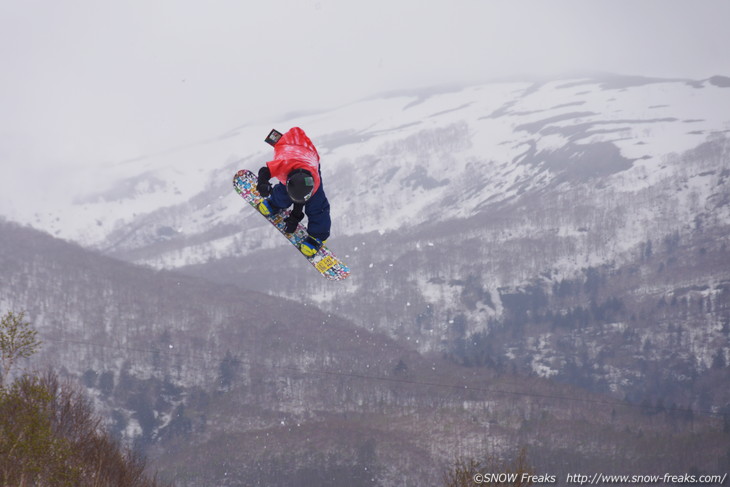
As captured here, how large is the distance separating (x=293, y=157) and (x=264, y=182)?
3.63 feet

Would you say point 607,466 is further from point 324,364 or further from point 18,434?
point 18,434

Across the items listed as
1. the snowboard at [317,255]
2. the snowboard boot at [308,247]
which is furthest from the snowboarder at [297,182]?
the snowboard at [317,255]

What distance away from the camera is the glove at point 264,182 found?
13109 millimetres

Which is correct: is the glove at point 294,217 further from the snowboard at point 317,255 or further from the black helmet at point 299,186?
the snowboard at point 317,255

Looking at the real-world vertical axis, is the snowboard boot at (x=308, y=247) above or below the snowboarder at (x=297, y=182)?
below

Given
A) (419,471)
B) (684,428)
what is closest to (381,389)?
(419,471)

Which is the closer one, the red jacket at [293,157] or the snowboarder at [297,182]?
the snowboarder at [297,182]

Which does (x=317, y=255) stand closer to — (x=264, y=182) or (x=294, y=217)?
(x=294, y=217)

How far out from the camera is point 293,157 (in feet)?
40.7

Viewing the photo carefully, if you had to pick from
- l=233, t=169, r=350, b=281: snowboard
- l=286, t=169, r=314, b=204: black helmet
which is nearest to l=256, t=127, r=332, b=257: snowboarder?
l=286, t=169, r=314, b=204: black helmet

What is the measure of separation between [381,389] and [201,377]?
145ft

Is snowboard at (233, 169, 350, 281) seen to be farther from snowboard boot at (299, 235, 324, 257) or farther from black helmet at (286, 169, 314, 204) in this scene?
black helmet at (286, 169, 314, 204)

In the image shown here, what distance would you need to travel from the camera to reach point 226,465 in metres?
148

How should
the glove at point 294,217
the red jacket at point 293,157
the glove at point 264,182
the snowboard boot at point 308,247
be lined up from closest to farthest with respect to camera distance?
the red jacket at point 293,157, the glove at point 264,182, the glove at point 294,217, the snowboard boot at point 308,247
